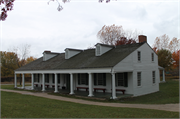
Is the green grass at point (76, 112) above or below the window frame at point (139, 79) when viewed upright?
below

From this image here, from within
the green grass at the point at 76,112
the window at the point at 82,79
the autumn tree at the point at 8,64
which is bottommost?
the green grass at the point at 76,112

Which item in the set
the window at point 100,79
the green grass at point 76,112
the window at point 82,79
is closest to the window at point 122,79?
the window at point 100,79

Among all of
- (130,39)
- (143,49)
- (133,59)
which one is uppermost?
(130,39)

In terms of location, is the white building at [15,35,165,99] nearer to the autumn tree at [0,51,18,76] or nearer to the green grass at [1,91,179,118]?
the green grass at [1,91,179,118]

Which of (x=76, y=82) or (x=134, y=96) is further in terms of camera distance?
(x=76, y=82)

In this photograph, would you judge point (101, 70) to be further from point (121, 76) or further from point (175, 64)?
point (175, 64)

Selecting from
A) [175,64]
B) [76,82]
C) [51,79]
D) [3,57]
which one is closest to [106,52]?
[76,82]

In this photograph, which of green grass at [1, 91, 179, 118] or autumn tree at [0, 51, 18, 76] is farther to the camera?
→ autumn tree at [0, 51, 18, 76]

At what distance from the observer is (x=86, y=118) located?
8.63 meters

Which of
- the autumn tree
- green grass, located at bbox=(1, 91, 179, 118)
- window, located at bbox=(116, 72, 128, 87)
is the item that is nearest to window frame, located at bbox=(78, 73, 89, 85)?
window, located at bbox=(116, 72, 128, 87)

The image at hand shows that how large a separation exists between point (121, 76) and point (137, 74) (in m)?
1.92

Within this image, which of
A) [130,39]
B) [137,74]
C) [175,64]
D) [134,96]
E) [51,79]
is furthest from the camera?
[175,64]

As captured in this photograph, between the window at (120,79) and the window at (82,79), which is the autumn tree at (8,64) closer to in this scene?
the window at (82,79)

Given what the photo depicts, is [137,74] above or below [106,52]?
below
